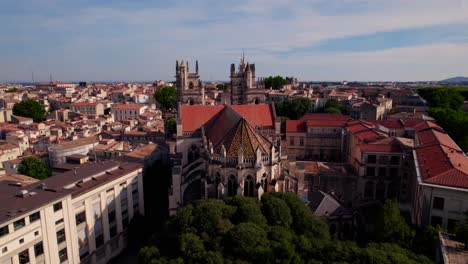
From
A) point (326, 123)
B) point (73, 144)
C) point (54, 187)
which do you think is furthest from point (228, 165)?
point (73, 144)

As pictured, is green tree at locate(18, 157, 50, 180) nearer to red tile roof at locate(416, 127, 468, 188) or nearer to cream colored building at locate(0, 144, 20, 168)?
cream colored building at locate(0, 144, 20, 168)

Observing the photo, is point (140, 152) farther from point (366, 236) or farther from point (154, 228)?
point (366, 236)

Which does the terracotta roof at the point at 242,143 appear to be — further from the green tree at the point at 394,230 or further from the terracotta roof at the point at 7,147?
the terracotta roof at the point at 7,147

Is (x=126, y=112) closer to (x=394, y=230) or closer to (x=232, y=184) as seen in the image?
(x=232, y=184)

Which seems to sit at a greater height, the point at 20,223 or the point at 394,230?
the point at 20,223

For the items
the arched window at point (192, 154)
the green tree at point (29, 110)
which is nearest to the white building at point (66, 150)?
the arched window at point (192, 154)

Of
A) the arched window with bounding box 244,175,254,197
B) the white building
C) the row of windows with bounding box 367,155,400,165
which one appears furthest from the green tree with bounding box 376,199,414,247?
the white building
